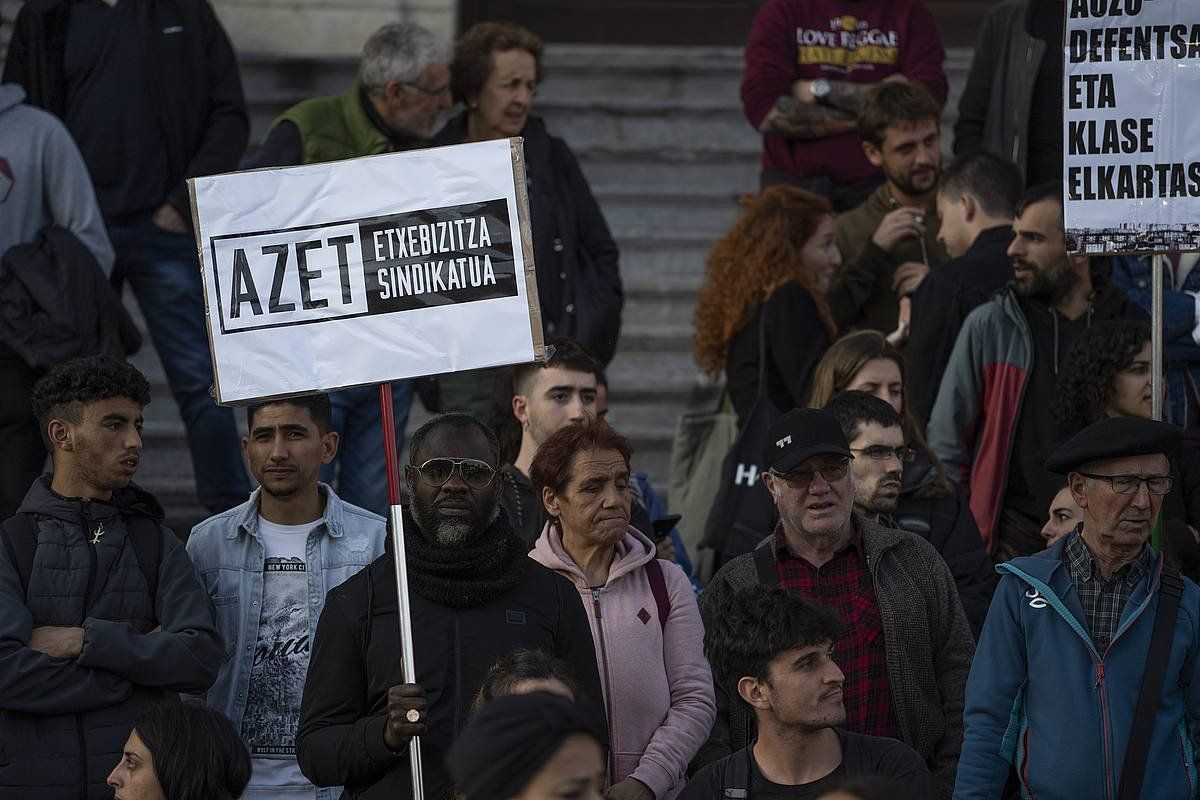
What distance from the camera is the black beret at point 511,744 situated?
3.38 meters

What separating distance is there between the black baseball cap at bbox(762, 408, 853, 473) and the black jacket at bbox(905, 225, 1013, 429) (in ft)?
5.47

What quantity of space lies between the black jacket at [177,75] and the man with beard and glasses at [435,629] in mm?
3560

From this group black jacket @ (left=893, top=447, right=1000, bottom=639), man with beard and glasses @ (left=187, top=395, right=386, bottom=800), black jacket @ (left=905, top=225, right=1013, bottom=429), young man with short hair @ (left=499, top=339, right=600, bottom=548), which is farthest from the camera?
black jacket @ (left=905, top=225, right=1013, bottom=429)

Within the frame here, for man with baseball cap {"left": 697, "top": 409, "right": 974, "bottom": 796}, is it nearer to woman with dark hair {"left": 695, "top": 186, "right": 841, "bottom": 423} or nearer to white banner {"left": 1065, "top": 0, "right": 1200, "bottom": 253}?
A: white banner {"left": 1065, "top": 0, "right": 1200, "bottom": 253}

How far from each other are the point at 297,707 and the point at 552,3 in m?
8.03

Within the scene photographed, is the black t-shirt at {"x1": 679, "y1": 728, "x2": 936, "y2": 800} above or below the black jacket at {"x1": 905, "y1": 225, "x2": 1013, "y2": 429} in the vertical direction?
below

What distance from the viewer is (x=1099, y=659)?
4.95 m

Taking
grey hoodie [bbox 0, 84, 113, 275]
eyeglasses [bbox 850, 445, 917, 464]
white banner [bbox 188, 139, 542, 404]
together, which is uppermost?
grey hoodie [bbox 0, 84, 113, 275]

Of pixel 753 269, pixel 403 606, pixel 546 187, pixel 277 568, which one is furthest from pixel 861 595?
pixel 546 187

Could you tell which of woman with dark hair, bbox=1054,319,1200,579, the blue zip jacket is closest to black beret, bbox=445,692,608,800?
the blue zip jacket

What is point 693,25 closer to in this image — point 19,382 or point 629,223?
point 629,223

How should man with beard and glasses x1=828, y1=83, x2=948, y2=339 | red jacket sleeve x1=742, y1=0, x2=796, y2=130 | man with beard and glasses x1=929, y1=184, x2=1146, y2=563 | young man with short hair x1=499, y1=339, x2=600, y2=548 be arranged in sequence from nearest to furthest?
young man with short hair x1=499, y1=339, x2=600, y2=548 → man with beard and glasses x1=929, y1=184, x2=1146, y2=563 → man with beard and glasses x1=828, y1=83, x2=948, y2=339 → red jacket sleeve x1=742, y1=0, x2=796, y2=130

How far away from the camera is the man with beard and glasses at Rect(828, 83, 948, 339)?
26.7 ft

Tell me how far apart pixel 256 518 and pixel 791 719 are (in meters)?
2.04
